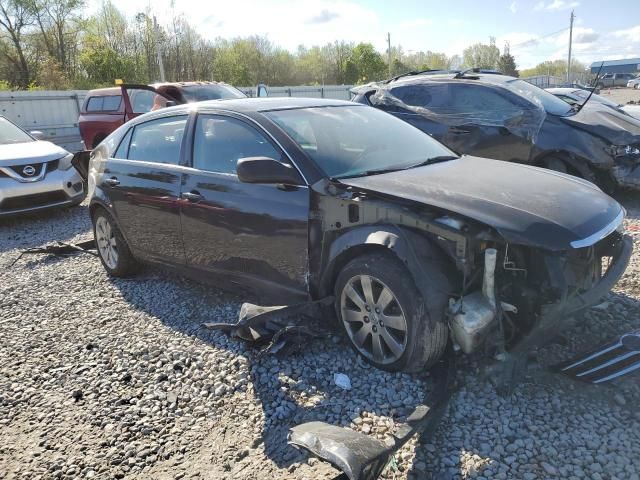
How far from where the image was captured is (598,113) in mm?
7156

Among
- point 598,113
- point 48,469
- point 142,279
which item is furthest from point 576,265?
point 598,113

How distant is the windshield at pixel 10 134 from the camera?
884 cm

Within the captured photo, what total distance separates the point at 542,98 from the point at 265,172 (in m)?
5.54

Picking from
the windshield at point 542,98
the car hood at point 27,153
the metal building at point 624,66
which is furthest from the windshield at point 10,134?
the metal building at point 624,66

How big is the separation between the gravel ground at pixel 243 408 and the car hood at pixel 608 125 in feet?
9.44

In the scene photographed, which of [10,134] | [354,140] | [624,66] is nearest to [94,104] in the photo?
[10,134]

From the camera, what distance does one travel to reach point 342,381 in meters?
3.20

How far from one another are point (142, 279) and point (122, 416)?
2.45 metres

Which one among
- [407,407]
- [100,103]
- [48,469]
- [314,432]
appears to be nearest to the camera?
[314,432]

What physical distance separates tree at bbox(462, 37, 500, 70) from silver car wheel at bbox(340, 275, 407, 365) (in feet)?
257

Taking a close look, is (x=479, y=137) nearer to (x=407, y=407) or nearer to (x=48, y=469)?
(x=407, y=407)

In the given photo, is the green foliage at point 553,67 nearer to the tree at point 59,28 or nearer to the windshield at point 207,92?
the tree at point 59,28

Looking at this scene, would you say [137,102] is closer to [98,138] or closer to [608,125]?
[98,138]

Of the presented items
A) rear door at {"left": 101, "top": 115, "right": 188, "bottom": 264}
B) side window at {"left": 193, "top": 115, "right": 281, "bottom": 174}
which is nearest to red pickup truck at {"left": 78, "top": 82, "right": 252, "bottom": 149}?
rear door at {"left": 101, "top": 115, "right": 188, "bottom": 264}
